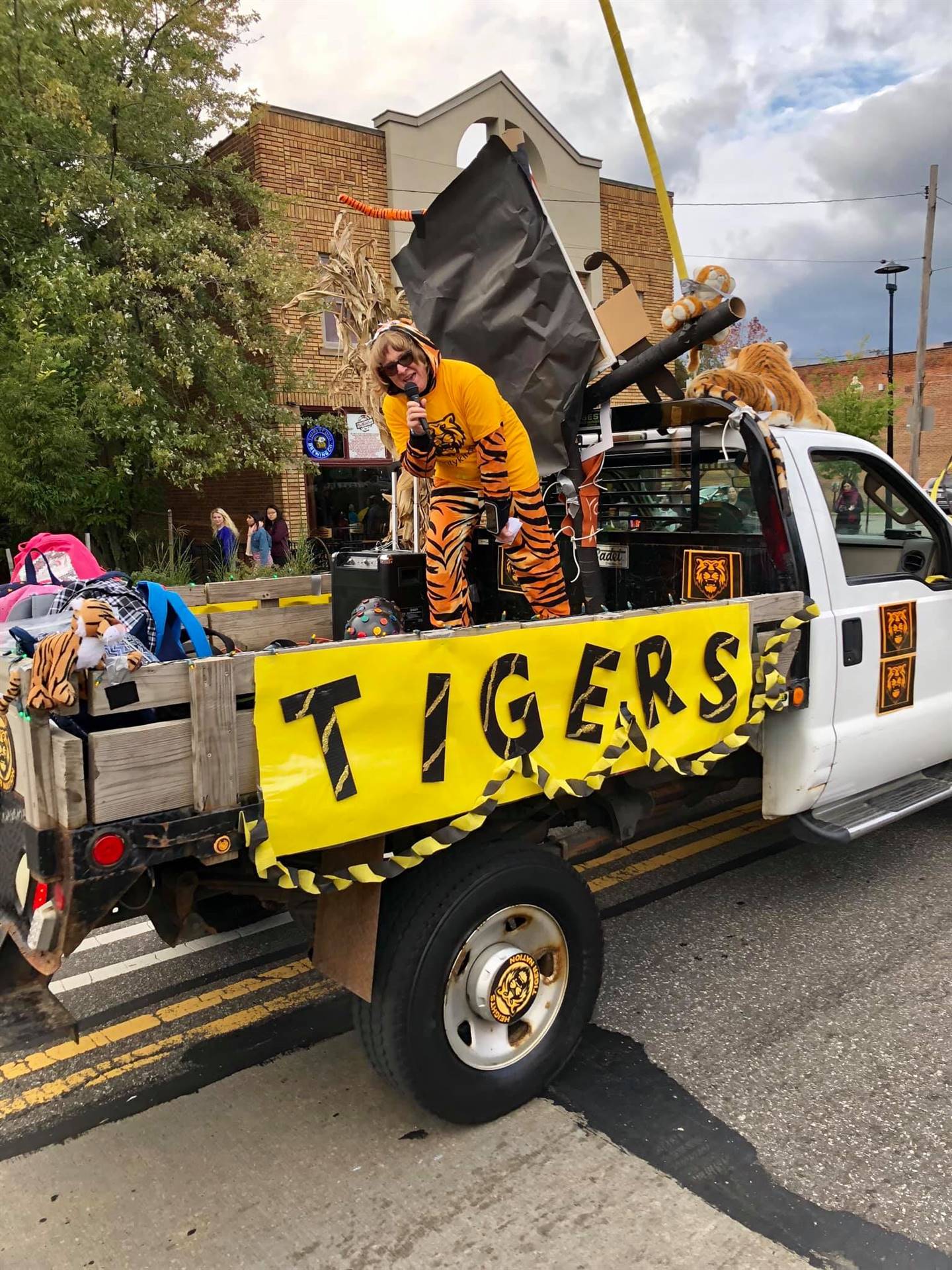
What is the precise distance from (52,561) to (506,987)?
95.5 inches

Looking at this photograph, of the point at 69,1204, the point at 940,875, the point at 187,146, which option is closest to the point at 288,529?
the point at 187,146

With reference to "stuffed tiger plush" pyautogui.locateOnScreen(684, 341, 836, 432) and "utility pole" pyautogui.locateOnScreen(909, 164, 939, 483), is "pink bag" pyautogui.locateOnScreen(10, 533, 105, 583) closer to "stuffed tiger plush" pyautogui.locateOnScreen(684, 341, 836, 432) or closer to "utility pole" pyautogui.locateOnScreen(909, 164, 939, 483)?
"stuffed tiger plush" pyautogui.locateOnScreen(684, 341, 836, 432)

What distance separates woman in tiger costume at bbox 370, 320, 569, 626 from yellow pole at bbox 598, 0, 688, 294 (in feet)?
4.98

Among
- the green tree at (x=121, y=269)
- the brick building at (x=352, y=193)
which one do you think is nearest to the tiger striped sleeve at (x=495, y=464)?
the green tree at (x=121, y=269)

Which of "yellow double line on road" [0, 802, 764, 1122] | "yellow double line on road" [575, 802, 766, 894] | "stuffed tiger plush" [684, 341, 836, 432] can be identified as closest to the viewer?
"yellow double line on road" [0, 802, 764, 1122]

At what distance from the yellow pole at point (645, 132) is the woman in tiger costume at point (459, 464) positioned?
4.98 ft

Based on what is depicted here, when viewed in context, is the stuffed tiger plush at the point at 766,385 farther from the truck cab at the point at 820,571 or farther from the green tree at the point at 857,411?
the green tree at the point at 857,411

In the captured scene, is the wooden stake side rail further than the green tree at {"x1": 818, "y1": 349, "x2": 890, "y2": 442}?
No

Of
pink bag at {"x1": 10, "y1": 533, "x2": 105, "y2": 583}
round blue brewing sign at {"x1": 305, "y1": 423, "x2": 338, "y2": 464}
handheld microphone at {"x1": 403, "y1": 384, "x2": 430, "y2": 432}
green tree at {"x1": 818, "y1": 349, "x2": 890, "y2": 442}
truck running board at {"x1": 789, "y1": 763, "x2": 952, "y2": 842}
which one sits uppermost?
green tree at {"x1": 818, "y1": 349, "x2": 890, "y2": 442}

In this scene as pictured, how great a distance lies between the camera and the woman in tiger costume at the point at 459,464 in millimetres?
3854

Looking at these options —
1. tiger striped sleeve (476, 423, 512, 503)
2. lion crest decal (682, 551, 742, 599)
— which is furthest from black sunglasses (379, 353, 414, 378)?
lion crest decal (682, 551, 742, 599)

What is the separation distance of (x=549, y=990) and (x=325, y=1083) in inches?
33.9

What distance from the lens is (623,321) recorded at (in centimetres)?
450

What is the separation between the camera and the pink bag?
361cm
